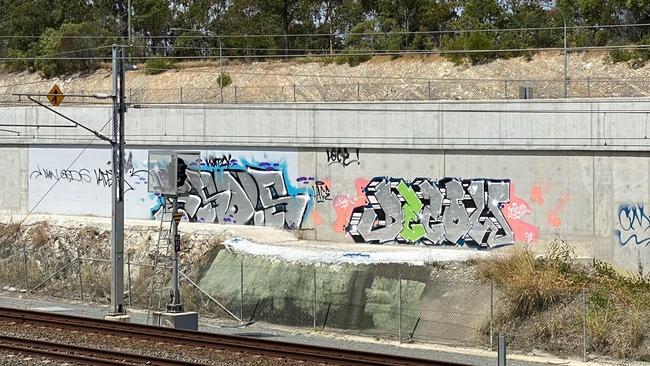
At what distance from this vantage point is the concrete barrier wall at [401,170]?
111 ft

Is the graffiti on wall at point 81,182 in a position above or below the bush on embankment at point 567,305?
above

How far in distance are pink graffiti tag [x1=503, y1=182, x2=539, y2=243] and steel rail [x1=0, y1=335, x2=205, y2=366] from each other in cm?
1599

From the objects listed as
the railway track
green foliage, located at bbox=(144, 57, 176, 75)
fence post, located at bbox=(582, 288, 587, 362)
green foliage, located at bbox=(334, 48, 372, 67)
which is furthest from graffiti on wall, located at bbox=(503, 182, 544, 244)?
green foliage, located at bbox=(144, 57, 176, 75)

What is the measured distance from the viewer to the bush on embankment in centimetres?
2688

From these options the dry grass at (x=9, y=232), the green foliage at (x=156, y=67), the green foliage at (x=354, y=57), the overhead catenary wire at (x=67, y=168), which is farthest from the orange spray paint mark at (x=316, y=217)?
the green foliage at (x=156, y=67)

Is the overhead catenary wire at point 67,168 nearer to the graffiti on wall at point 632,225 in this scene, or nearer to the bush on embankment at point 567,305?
the bush on embankment at point 567,305

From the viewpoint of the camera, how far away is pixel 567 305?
2872 centimetres

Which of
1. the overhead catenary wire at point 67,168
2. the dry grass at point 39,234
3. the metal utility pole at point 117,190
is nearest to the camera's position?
the metal utility pole at point 117,190

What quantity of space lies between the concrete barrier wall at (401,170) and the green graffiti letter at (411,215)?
0.05 m

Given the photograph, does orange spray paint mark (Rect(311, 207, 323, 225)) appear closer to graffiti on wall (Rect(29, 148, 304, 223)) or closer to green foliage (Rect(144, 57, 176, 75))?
graffiti on wall (Rect(29, 148, 304, 223))

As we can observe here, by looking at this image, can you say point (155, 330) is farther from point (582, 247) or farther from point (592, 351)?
point (582, 247)

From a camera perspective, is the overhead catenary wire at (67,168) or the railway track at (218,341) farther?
the overhead catenary wire at (67,168)

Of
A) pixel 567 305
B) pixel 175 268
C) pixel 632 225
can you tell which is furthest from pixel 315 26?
pixel 567 305

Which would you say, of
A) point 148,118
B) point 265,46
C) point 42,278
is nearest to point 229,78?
point 265,46
